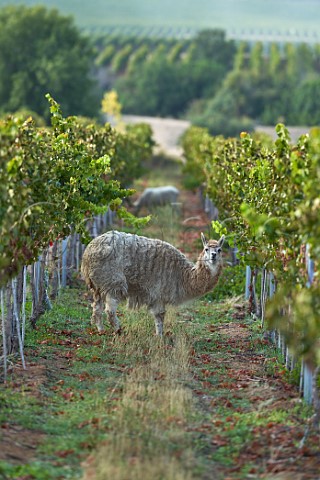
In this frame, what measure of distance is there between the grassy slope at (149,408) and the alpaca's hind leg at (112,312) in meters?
0.19

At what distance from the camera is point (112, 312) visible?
16078 millimetres

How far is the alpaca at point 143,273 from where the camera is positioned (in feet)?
52.5

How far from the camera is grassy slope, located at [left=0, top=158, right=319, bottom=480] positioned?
10242mm

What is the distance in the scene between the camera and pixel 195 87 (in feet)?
336

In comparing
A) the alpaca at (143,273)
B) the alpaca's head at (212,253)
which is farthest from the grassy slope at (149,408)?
the alpaca's head at (212,253)

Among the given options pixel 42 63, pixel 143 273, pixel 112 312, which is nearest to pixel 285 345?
pixel 143 273

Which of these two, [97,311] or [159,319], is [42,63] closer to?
[97,311]

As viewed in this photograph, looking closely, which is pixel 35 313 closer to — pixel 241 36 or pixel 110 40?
pixel 110 40

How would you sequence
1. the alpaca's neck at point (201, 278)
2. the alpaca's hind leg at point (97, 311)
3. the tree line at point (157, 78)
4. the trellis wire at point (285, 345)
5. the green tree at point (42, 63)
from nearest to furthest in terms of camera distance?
the trellis wire at point (285, 345) → the alpaca's neck at point (201, 278) → the alpaca's hind leg at point (97, 311) → the green tree at point (42, 63) → the tree line at point (157, 78)

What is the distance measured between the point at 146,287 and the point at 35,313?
1.86 m

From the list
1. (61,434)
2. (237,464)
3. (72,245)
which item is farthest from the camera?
(72,245)

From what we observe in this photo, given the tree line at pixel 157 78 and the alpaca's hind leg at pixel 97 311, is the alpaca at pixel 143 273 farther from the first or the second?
the tree line at pixel 157 78

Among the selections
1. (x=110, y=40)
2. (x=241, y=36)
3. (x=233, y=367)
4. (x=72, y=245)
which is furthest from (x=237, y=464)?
(x=241, y=36)

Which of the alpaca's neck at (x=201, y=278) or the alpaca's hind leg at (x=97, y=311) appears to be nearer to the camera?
the alpaca's neck at (x=201, y=278)
